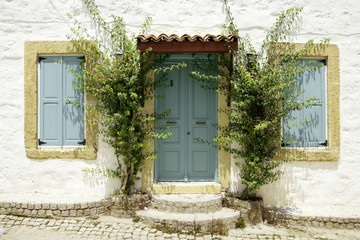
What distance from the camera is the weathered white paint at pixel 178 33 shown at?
479cm

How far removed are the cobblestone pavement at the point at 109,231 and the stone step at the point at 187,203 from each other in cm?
41

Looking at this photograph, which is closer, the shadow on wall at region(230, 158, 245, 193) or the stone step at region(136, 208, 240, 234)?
the stone step at region(136, 208, 240, 234)

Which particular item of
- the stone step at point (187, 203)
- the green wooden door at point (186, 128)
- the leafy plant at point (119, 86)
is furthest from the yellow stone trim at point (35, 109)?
the stone step at point (187, 203)

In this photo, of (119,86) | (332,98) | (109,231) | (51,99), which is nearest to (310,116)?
(332,98)

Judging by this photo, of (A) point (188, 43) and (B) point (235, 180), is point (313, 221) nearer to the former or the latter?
(B) point (235, 180)

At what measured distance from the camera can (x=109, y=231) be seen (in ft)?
13.3

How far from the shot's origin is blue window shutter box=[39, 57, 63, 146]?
4844 millimetres

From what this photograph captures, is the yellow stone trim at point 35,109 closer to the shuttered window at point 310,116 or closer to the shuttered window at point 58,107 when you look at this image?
the shuttered window at point 58,107

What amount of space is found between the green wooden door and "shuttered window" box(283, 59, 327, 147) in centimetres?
139

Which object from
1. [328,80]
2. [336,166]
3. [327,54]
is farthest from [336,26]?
[336,166]

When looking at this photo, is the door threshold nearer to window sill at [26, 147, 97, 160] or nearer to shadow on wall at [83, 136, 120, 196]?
shadow on wall at [83, 136, 120, 196]

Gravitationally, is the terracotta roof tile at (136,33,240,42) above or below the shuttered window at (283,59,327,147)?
above

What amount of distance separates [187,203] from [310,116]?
2.64 meters

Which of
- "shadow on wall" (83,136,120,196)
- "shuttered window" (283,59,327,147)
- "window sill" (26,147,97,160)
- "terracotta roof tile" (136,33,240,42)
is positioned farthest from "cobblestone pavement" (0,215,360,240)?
"terracotta roof tile" (136,33,240,42)
